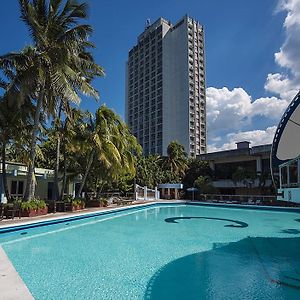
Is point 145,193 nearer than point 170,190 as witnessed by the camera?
Yes

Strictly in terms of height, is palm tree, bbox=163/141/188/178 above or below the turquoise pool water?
above

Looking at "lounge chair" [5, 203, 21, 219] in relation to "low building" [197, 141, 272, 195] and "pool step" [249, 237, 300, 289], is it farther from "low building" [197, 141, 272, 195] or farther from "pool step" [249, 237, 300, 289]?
"low building" [197, 141, 272, 195]

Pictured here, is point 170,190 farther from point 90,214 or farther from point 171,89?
point 171,89

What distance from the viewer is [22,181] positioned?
22.3 meters

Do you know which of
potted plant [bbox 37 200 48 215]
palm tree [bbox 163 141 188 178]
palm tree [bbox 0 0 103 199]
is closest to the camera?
palm tree [bbox 0 0 103 199]

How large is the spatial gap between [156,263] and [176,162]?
1353 inches

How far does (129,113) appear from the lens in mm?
97875

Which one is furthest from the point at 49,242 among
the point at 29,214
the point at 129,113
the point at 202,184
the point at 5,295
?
the point at 129,113

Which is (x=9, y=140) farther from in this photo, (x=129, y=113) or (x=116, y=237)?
(x=129, y=113)

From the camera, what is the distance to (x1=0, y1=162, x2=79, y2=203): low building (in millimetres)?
19781

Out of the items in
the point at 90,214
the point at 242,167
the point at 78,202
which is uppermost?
the point at 242,167

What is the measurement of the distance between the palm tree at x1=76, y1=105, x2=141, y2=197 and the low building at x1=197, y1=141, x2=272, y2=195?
16.3 metres

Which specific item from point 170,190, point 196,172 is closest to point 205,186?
point 170,190

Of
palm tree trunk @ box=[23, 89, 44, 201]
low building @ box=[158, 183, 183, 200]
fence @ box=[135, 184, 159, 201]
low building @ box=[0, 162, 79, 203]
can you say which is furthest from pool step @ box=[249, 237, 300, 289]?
low building @ box=[158, 183, 183, 200]
